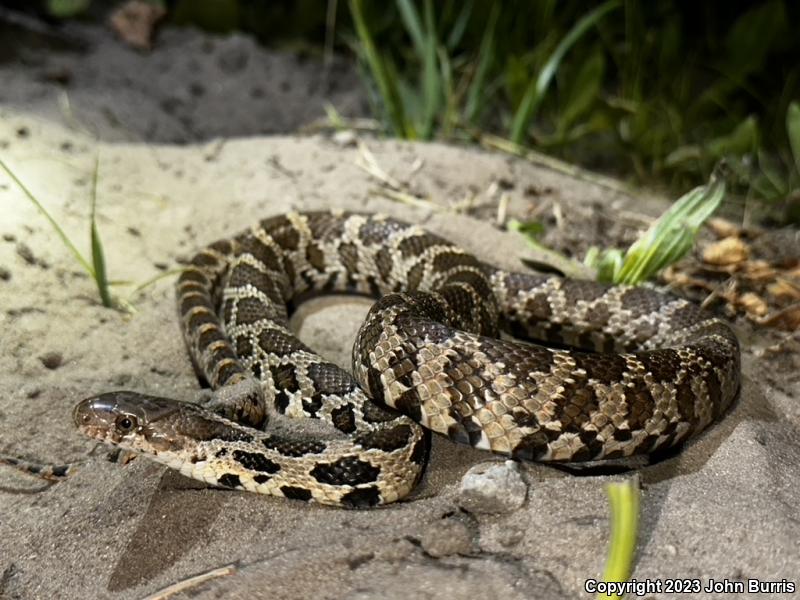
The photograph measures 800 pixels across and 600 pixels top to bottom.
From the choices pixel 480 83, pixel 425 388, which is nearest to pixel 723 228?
pixel 480 83

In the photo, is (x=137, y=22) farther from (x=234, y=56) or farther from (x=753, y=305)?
(x=753, y=305)

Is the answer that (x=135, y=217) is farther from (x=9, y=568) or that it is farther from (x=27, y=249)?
(x=9, y=568)

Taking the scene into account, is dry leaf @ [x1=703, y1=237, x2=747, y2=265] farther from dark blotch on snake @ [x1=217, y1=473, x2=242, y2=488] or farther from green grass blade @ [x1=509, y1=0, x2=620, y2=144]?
dark blotch on snake @ [x1=217, y1=473, x2=242, y2=488]

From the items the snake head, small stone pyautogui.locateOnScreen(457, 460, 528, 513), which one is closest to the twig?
the snake head

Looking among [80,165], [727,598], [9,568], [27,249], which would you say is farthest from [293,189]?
[727,598]

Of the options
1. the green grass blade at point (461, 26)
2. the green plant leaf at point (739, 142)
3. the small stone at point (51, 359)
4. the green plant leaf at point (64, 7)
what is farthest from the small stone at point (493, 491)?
the green plant leaf at point (64, 7)

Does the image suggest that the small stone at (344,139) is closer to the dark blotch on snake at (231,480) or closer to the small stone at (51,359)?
the small stone at (51,359)
